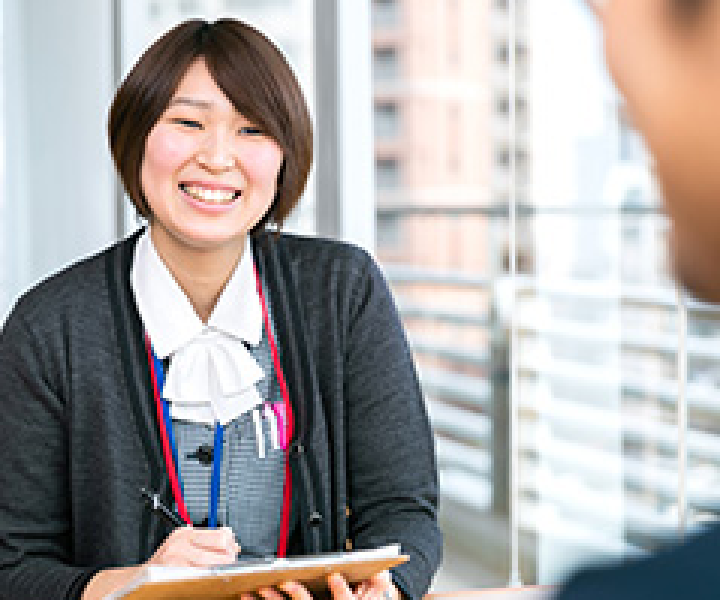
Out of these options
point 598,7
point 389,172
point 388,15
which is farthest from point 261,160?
point 389,172

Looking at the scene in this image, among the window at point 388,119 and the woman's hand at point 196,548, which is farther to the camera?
the window at point 388,119

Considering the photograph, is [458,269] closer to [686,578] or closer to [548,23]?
[548,23]

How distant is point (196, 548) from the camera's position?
59.4 inches

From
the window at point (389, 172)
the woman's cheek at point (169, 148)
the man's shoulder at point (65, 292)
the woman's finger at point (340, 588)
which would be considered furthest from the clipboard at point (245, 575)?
the window at point (389, 172)

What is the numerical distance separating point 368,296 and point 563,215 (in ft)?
11.1

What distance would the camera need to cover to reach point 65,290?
5.69 feet

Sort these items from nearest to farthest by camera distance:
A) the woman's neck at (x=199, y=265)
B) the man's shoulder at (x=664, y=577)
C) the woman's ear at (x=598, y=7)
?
1. the man's shoulder at (x=664, y=577)
2. the woman's ear at (x=598, y=7)
3. the woman's neck at (x=199, y=265)

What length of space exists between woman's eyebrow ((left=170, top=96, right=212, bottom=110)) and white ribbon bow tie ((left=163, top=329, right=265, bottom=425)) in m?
0.34

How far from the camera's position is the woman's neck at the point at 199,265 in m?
1.77

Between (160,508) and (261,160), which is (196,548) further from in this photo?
(261,160)

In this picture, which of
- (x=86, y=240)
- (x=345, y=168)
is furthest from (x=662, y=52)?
(x=86, y=240)

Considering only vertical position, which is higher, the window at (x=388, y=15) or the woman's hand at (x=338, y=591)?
the window at (x=388, y=15)

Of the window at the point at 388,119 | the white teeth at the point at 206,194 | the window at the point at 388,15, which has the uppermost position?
the window at the point at 388,15

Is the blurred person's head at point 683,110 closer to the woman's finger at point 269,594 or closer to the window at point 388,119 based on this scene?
the woman's finger at point 269,594
